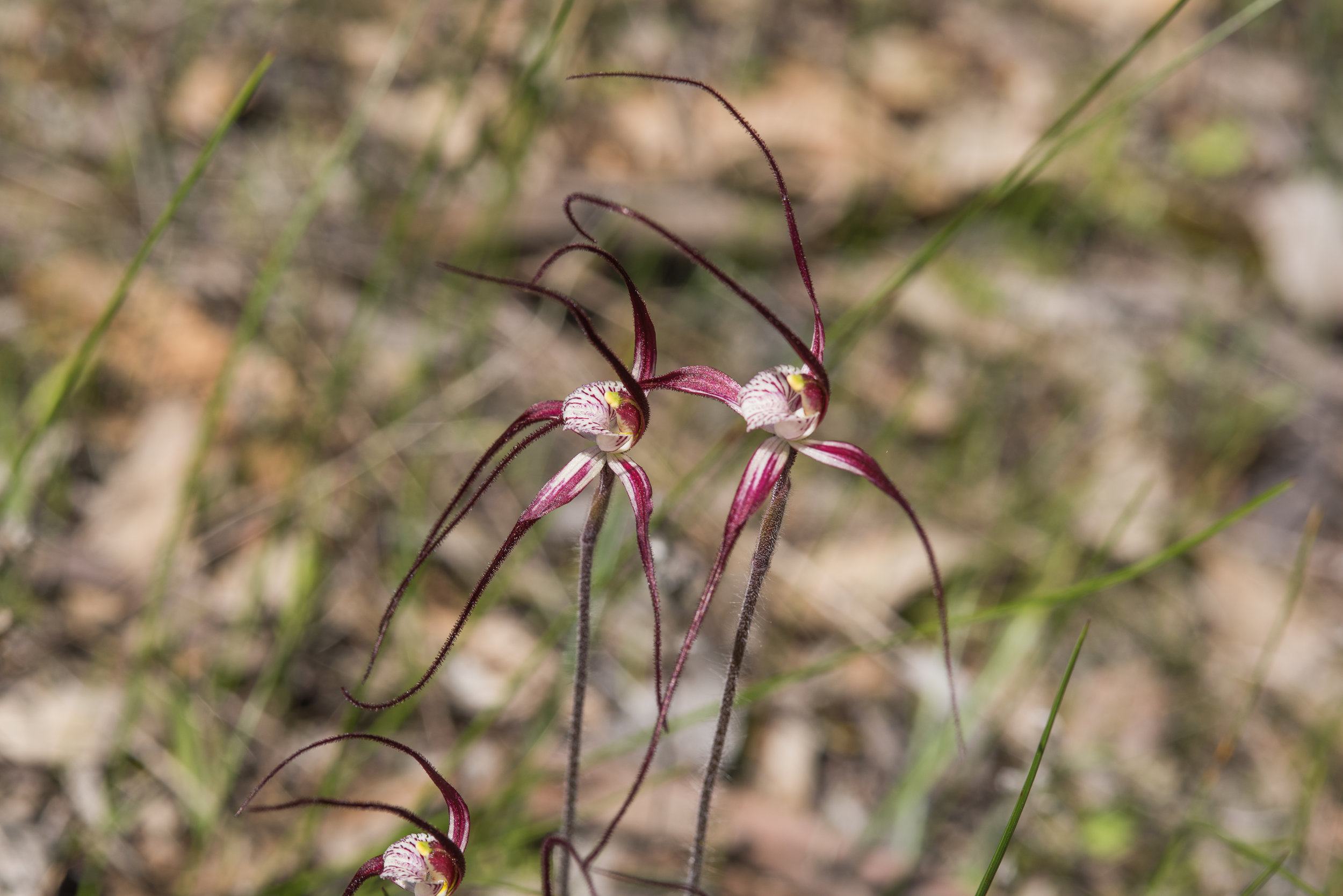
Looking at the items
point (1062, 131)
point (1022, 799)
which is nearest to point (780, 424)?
point (1022, 799)

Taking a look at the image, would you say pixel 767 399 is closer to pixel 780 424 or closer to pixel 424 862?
pixel 780 424

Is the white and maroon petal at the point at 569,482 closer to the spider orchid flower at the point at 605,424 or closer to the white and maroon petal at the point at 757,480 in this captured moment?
the spider orchid flower at the point at 605,424

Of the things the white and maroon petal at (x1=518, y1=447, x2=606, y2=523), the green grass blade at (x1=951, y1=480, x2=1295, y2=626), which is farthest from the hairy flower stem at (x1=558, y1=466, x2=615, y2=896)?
the green grass blade at (x1=951, y1=480, x2=1295, y2=626)

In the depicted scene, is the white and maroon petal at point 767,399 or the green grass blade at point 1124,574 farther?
the green grass blade at point 1124,574

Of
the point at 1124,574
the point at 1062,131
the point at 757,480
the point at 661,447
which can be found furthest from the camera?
the point at 661,447

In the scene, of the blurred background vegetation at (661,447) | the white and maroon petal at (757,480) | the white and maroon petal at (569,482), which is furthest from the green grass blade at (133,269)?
the white and maroon petal at (757,480)

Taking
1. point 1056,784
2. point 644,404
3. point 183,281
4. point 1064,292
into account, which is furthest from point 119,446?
point 1064,292

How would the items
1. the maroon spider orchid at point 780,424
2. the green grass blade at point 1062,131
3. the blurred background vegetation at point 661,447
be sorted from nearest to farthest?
1. the maroon spider orchid at point 780,424
2. the green grass blade at point 1062,131
3. the blurred background vegetation at point 661,447

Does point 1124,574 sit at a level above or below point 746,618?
above
